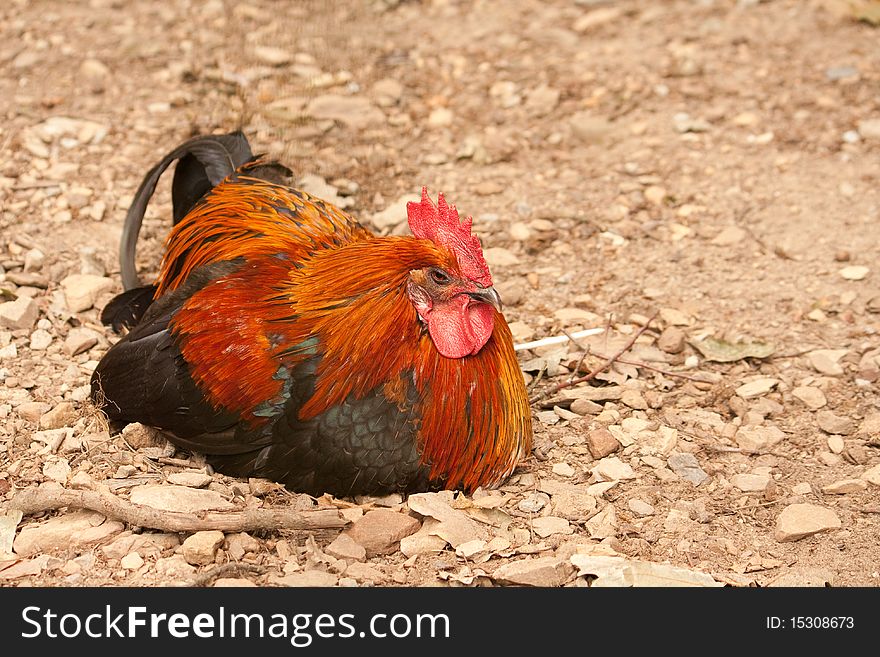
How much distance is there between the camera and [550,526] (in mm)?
4074

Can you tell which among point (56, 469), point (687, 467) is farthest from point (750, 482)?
point (56, 469)

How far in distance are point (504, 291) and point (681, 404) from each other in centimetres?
125

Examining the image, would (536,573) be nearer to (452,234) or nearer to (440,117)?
(452,234)

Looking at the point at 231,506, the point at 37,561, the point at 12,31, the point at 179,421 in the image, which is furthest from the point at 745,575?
the point at 12,31

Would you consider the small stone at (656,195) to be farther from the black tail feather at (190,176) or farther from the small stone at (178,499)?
the small stone at (178,499)

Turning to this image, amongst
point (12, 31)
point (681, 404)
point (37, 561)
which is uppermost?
point (12, 31)

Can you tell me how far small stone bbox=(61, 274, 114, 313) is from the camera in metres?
5.31

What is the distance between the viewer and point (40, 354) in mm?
5000

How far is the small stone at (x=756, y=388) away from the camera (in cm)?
498

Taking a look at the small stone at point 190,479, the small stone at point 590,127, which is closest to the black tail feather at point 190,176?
the small stone at point 190,479

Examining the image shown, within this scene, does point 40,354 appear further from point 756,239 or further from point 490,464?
point 756,239

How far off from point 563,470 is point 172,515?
1.65 m

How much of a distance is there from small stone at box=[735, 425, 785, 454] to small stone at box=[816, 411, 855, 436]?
8.1 inches

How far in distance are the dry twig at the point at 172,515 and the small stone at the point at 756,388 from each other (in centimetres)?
214
